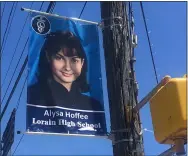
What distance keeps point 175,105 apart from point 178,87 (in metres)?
0.21

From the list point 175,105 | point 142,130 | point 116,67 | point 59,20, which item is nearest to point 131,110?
point 142,130

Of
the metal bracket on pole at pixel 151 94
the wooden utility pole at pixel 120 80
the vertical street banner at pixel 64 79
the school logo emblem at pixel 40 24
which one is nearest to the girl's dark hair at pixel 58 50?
the vertical street banner at pixel 64 79

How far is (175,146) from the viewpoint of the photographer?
4.92m

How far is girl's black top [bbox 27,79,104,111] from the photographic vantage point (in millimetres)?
5742

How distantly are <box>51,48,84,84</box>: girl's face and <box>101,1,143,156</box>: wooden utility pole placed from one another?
45cm

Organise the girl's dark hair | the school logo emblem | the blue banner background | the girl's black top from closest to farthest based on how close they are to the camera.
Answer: the girl's black top → the girl's dark hair → the blue banner background → the school logo emblem

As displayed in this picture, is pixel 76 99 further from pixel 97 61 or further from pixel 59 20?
pixel 59 20

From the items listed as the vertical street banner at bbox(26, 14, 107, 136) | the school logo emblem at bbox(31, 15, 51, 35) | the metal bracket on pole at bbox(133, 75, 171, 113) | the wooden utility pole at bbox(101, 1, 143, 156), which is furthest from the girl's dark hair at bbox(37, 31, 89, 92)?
the metal bracket on pole at bbox(133, 75, 171, 113)

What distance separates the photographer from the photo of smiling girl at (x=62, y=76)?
581 centimetres

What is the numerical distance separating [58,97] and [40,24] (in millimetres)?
1160

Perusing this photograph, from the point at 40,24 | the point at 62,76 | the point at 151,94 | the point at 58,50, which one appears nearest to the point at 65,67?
the point at 62,76

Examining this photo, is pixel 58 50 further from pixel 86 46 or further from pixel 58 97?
pixel 58 97

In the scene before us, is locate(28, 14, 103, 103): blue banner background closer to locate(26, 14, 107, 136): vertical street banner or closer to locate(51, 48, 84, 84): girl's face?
locate(26, 14, 107, 136): vertical street banner

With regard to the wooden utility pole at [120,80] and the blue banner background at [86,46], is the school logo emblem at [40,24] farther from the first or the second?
the wooden utility pole at [120,80]
